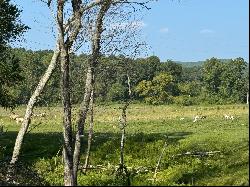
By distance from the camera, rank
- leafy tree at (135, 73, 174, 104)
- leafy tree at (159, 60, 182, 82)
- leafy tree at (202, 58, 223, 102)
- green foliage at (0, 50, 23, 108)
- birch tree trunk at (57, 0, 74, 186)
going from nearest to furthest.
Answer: birch tree trunk at (57, 0, 74, 186)
green foliage at (0, 50, 23, 108)
leafy tree at (135, 73, 174, 104)
leafy tree at (202, 58, 223, 102)
leafy tree at (159, 60, 182, 82)

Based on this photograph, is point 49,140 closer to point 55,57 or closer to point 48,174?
point 48,174

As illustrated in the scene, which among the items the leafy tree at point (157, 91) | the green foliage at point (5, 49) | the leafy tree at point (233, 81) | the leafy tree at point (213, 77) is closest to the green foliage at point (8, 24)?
the green foliage at point (5, 49)

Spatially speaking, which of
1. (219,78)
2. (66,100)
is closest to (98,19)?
(66,100)

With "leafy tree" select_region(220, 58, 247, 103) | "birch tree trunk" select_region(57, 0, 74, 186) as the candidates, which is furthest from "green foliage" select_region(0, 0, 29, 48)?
"leafy tree" select_region(220, 58, 247, 103)

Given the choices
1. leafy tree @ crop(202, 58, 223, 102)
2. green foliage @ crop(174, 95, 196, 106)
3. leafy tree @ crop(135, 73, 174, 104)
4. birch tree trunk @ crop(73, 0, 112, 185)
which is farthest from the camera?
leafy tree @ crop(202, 58, 223, 102)

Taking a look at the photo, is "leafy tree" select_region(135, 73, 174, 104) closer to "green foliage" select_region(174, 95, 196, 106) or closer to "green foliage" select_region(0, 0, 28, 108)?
"green foliage" select_region(174, 95, 196, 106)

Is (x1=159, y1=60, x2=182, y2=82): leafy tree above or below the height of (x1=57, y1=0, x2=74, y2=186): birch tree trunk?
above

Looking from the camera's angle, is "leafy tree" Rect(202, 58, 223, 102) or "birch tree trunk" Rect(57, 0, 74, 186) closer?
"birch tree trunk" Rect(57, 0, 74, 186)

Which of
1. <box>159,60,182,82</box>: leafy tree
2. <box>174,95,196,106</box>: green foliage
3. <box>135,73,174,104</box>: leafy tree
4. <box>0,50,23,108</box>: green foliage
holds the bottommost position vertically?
<box>174,95,196,106</box>: green foliage

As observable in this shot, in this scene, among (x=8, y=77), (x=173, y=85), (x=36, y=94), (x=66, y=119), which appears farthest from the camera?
(x=173, y=85)

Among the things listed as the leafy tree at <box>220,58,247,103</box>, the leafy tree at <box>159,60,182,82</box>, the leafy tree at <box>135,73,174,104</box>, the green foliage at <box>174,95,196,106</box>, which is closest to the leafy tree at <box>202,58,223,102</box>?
the leafy tree at <box>220,58,247,103</box>

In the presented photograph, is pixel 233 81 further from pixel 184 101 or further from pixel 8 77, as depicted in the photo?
pixel 8 77

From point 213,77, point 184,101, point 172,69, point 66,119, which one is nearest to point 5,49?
point 66,119

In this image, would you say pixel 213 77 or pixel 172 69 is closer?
pixel 213 77
